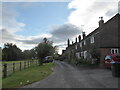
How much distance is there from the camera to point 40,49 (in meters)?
23.0

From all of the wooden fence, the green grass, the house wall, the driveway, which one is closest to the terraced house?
the house wall

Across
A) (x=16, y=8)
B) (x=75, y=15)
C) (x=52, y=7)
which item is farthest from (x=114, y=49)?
(x=16, y=8)

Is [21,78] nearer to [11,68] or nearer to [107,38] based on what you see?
[11,68]

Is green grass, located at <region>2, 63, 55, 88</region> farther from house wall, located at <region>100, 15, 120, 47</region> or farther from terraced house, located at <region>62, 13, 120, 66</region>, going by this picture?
house wall, located at <region>100, 15, 120, 47</region>

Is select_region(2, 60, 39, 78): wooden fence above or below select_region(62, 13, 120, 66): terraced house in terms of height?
below

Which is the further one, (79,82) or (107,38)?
(107,38)

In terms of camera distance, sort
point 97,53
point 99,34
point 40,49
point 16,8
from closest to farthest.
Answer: point 16,8, point 97,53, point 99,34, point 40,49

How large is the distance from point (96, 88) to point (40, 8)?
10914 millimetres

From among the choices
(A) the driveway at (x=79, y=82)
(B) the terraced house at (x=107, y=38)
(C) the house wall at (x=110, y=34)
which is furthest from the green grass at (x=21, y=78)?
(C) the house wall at (x=110, y=34)

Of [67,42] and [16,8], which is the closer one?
[16,8]

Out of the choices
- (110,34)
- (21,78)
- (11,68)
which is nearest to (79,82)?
(21,78)

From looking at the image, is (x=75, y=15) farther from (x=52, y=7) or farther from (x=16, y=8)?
(x=16, y=8)

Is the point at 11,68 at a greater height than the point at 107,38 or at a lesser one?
lesser

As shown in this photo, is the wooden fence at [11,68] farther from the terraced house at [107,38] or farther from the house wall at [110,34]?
the house wall at [110,34]
